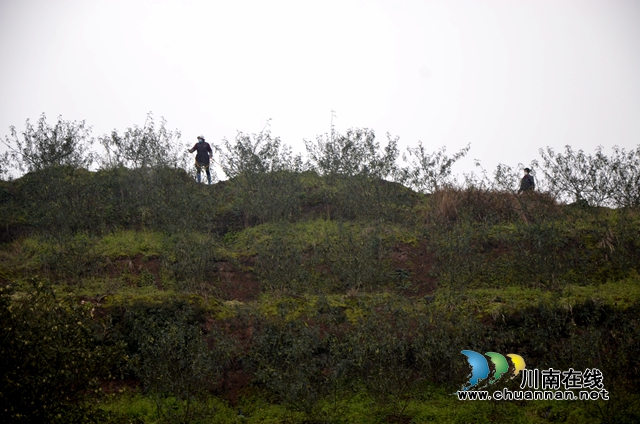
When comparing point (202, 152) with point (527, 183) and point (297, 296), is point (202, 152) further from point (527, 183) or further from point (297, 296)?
point (527, 183)

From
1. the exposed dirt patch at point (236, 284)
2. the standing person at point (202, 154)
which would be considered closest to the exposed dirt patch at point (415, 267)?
the exposed dirt patch at point (236, 284)

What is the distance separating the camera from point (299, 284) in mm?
12828

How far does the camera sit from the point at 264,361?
31.9ft

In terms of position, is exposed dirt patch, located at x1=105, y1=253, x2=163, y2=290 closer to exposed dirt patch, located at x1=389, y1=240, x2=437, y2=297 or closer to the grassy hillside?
the grassy hillside

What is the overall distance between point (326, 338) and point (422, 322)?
172 cm

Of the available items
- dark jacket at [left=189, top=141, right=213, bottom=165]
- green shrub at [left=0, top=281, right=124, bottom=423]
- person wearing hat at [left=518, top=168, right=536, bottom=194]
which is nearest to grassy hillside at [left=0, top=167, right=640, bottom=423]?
Answer: green shrub at [left=0, top=281, right=124, bottom=423]

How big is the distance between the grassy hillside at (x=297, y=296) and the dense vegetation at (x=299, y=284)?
0.14 ft

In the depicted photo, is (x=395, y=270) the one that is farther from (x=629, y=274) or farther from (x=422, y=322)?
(x=629, y=274)

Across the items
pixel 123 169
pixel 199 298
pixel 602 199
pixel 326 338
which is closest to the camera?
pixel 326 338

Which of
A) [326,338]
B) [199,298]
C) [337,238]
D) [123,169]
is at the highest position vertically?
[123,169]

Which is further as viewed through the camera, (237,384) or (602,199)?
(602,199)

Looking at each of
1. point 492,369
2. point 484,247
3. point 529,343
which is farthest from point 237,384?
point 484,247

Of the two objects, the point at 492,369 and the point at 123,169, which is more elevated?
the point at 123,169

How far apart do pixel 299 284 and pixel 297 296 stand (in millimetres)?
678
